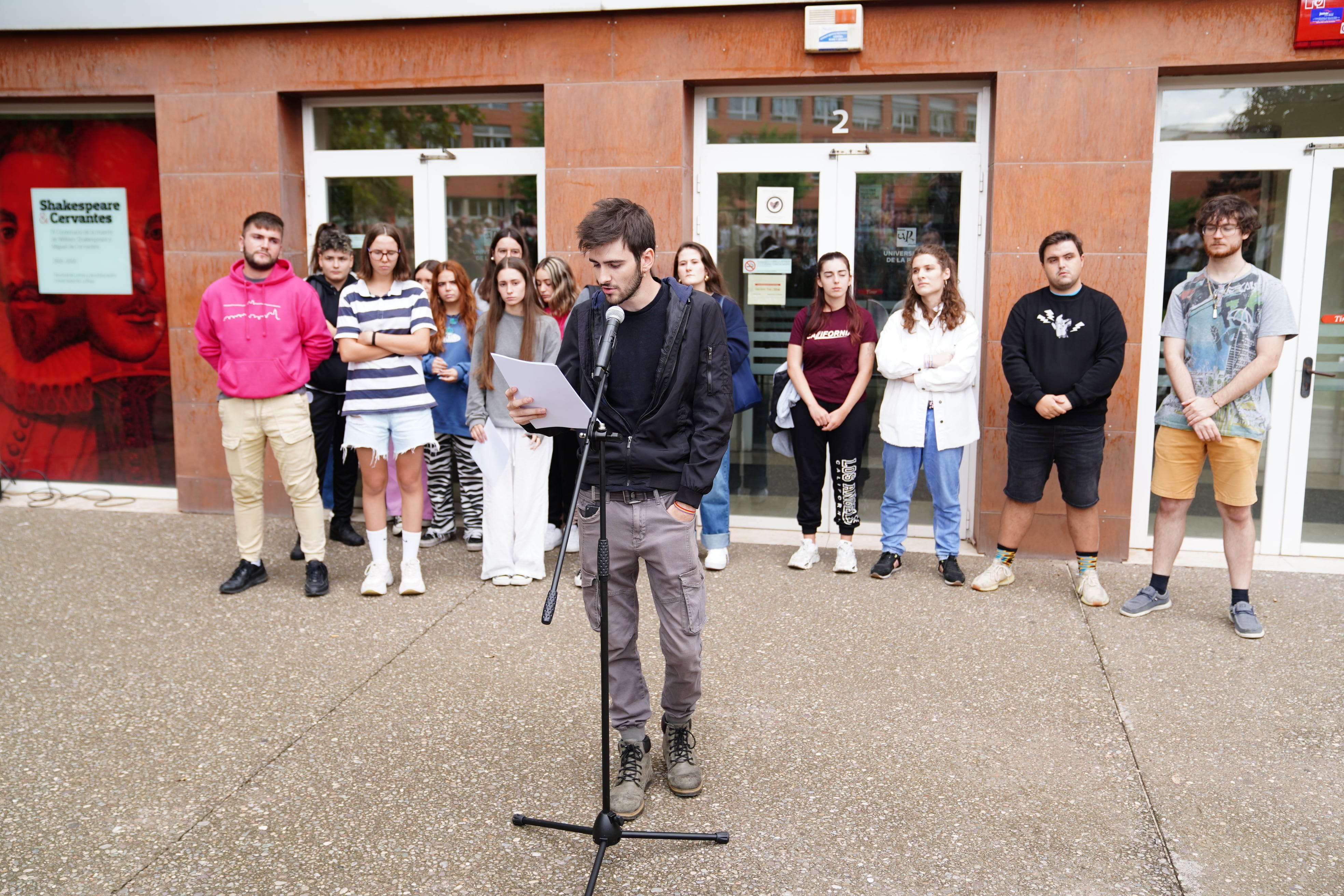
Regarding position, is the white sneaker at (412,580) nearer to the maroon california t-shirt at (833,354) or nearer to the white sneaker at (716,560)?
→ the white sneaker at (716,560)

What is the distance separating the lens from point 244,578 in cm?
584

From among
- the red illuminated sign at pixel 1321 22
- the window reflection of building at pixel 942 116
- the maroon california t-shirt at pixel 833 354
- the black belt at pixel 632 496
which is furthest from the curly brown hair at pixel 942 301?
the black belt at pixel 632 496

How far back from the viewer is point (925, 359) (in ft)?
19.8

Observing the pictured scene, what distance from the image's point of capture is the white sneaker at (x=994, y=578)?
5.87 meters

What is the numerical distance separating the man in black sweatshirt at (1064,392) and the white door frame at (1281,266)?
90 centimetres

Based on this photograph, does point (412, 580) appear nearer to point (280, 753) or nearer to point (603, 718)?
point (280, 753)

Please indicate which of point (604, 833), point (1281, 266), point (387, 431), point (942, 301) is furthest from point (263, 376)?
point (1281, 266)

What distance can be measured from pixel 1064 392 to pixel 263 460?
4.45 meters

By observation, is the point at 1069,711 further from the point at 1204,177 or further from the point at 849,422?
the point at 1204,177

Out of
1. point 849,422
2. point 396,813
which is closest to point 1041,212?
point 849,422

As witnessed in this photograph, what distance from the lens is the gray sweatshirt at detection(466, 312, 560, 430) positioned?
5875 millimetres

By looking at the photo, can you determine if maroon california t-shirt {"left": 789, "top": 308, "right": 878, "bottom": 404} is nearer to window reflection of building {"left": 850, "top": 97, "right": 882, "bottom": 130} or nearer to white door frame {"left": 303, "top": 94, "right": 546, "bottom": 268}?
window reflection of building {"left": 850, "top": 97, "right": 882, "bottom": 130}

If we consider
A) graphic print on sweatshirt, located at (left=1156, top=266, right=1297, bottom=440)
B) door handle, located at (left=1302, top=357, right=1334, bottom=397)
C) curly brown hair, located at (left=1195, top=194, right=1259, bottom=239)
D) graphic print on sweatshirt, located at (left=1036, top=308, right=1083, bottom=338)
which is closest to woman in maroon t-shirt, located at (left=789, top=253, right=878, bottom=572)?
graphic print on sweatshirt, located at (left=1036, top=308, right=1083, bottom=338)

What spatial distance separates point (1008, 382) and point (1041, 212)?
1146mm
